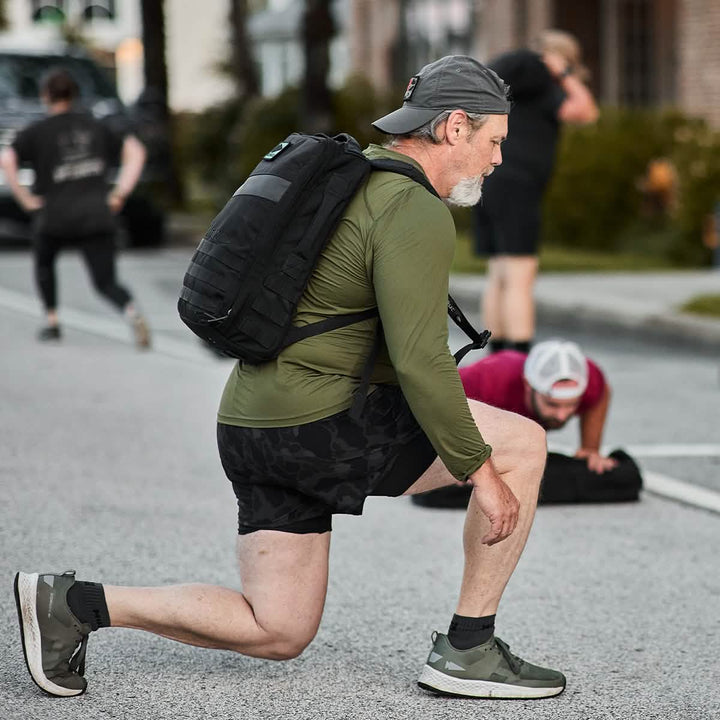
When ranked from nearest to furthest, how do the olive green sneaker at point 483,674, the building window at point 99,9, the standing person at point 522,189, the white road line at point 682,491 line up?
the olive green sneaker at point 483,674 < the white road line at point 682,491 < the standing person at point 522,189 < the building window at point 99,9

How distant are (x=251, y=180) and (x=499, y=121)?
1.97ft

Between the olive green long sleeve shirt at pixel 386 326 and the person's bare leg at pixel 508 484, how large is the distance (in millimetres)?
246

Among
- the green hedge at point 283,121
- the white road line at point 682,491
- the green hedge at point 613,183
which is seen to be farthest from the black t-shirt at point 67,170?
the green hedge at point 283,121

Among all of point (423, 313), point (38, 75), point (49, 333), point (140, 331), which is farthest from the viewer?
point (38, 75)

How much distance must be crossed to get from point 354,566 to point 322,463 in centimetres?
179

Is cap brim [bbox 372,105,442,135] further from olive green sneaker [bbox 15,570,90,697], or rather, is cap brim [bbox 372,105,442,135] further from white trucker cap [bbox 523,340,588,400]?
white trucker cap [bbox 523,340,588,400]

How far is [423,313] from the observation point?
3797mm

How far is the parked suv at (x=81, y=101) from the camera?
60.5ft

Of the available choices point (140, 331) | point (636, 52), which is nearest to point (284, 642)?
point (140, 331)

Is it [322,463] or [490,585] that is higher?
[322,463]

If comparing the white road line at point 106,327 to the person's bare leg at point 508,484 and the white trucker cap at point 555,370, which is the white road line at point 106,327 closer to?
the white trucker cap at point 555,370

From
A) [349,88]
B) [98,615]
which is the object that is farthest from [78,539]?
[349,88]

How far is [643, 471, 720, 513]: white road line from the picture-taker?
672 cm

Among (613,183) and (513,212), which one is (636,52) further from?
(513,212)
